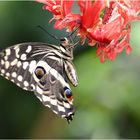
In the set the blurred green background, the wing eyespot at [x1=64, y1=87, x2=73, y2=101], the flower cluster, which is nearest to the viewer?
the flower cluster

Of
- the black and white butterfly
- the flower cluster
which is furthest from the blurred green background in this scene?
the flower cluster

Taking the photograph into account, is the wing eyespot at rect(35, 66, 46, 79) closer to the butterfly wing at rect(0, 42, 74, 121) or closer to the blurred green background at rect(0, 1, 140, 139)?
the butterfly wing at rect(0, 42, 74, 121)

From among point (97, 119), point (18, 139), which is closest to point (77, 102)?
point (97, 119)

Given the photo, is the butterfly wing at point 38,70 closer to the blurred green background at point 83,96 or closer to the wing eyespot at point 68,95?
the wing eyespot at point 68,95

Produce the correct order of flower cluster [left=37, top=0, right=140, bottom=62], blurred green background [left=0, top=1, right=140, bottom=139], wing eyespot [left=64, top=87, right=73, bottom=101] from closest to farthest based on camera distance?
1. flower cluster [left=37, top=0, right=140, bottom=62]
2. wing eyespot [left=64, top=87, right=73, bottom=101]
3. blurred green background [left=0, top=1, right=140, bottom=139]

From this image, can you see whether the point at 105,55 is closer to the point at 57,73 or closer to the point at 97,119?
the point at 57,73

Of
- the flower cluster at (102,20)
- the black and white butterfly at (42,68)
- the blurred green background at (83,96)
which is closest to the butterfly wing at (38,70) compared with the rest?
the black and white butterfly at (42,68)
